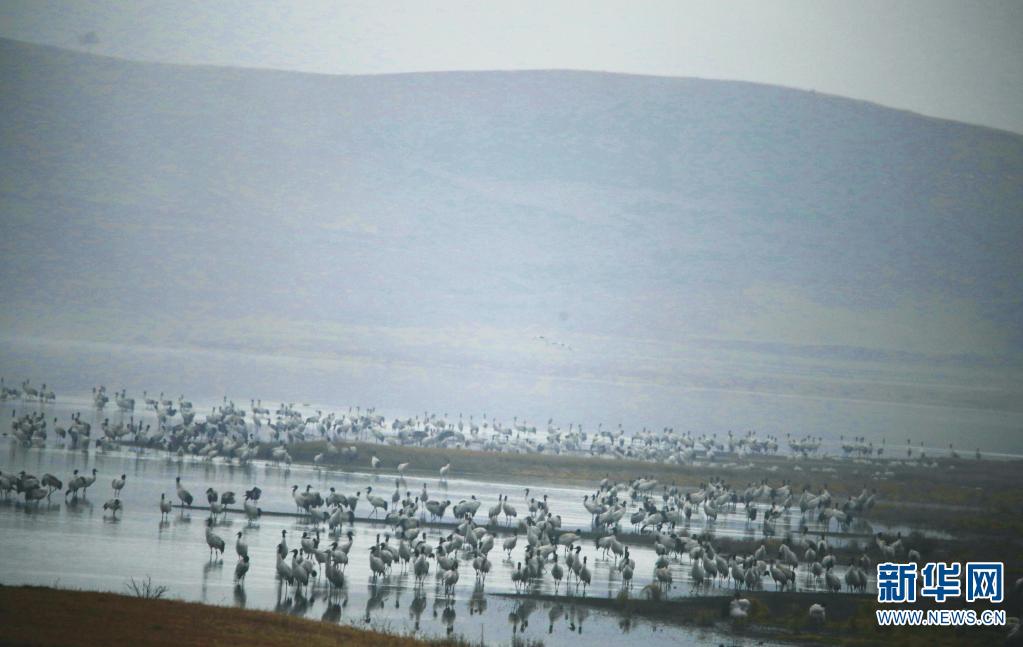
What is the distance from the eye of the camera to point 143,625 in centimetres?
1770

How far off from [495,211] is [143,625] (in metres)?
138

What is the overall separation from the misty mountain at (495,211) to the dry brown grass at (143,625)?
8748 cm

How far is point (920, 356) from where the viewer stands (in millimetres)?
121625

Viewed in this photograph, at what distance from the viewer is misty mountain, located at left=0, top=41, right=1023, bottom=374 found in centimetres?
12325

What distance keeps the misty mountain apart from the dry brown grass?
287ft

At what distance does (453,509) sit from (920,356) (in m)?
96.7

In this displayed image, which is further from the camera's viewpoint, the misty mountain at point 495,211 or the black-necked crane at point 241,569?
the misty mountain at point 495,211

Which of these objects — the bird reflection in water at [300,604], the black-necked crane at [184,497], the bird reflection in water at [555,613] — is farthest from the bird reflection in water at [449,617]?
the black-necked crane at [184,497]

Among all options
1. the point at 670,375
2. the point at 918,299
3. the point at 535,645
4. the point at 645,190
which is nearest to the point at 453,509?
the point at 535,645

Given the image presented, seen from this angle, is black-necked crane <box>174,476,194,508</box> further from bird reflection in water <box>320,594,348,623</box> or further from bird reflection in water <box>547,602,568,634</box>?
bird reflection in water <box>547,602,568,634</box>

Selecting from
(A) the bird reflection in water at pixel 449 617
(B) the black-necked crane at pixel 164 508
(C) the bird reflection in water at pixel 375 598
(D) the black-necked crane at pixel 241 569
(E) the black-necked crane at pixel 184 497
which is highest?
(E) the black-necked crane at pixel 184 497

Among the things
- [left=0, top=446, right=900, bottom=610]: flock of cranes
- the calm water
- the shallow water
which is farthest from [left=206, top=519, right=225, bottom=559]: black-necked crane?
the calm water

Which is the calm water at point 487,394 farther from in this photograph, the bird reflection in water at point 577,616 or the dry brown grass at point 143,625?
the dry brown grass at point 143,625

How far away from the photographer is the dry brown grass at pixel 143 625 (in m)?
16.7
